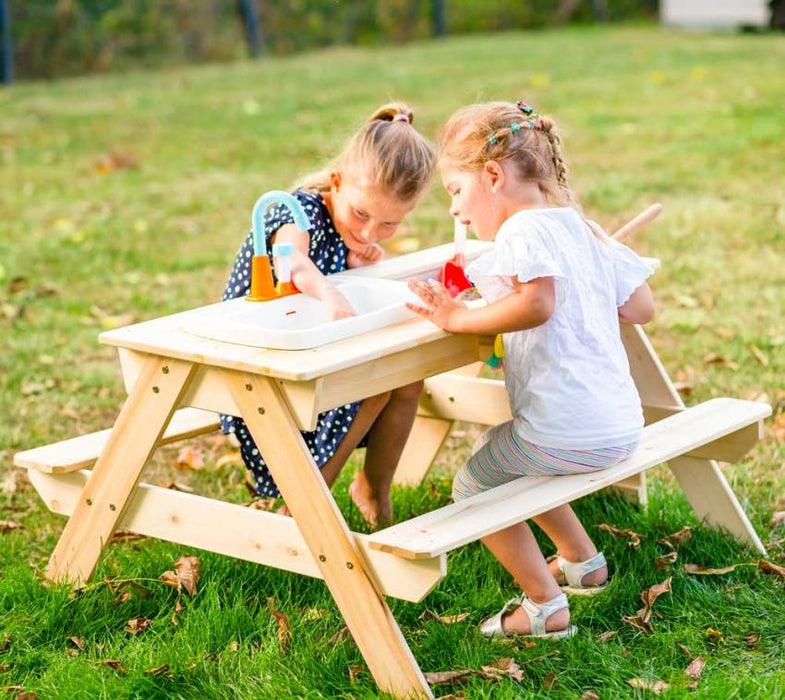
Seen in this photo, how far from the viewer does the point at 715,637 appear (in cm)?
292

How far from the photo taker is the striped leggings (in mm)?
2863

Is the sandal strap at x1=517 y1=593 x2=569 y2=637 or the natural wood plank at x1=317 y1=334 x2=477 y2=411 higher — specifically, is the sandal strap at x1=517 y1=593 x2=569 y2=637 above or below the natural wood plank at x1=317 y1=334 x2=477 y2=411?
below

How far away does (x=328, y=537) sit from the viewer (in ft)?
8.64

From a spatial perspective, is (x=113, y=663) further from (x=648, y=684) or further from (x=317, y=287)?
(x=648, y=684)

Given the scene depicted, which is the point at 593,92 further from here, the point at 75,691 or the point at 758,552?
the point at 75,691

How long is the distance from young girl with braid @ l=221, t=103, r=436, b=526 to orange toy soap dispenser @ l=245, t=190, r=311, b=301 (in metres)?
0.10

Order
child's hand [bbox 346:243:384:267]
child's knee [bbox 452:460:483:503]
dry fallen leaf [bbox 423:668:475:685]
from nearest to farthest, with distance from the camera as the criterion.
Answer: dry fallen leaf [bbox 423:668:475:685] → child's knee [bbox 452:460:483:503] → child's hand [bbox 346:243:384:267]

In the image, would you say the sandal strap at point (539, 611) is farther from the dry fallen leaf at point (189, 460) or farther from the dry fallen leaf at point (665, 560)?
the dry fallen leaf at point (189, 460)

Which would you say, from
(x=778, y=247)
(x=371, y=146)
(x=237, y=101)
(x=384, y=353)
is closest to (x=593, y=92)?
(x=237, y=101)

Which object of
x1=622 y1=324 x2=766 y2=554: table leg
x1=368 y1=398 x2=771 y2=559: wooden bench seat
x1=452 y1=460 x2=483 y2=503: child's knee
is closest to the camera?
x1=368 y1=398 x2=771 y2=559: wooden bench seat

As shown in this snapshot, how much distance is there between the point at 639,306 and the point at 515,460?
0.50m

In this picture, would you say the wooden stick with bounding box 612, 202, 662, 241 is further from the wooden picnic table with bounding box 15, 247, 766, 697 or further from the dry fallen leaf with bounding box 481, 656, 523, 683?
the dry fallen leaf with bounding box 481, 656, 523, 683

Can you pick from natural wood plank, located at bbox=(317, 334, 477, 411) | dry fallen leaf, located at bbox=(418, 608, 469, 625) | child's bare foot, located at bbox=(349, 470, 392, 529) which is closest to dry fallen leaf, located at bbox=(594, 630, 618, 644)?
dry fallen leaf, located at bbox=(418, 608, 469, 625)

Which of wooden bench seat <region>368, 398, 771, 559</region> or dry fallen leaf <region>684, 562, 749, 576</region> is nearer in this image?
wooden bench seat <region>368, 398, 771, 559</region>
